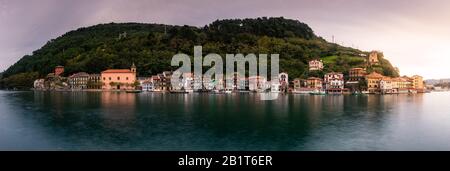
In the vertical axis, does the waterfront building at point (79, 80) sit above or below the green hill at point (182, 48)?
below

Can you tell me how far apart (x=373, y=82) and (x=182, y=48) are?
10.5 metres

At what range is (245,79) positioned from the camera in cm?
2188

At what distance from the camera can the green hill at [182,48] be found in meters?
23.5

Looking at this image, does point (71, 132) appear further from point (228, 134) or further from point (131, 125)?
point (228, 134)

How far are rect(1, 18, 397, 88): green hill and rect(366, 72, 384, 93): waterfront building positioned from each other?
5.49 feet

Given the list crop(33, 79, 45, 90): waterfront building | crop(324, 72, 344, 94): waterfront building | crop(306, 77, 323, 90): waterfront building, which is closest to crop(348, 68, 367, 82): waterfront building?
crop(324, 72, 344, 94): waterfront building

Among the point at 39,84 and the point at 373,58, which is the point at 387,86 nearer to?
the point at 373,58

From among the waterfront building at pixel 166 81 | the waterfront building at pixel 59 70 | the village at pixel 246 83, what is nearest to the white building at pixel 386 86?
the village at pixel 246 83

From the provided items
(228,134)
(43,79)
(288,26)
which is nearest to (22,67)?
(43,79)

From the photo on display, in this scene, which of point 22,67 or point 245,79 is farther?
point 22,67

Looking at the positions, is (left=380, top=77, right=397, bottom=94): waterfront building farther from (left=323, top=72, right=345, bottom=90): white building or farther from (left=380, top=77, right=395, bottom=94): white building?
(left=323, top=72, right=345, bottom=90): white building

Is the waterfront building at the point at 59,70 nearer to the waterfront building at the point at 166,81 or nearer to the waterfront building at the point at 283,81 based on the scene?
the waterfront building at the point at 166,81

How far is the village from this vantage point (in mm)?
21000
